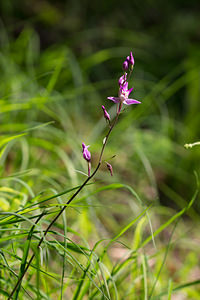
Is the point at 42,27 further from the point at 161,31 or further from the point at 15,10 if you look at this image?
the point at 161,31

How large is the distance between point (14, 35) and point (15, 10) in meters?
0.48

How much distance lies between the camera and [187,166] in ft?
9.36

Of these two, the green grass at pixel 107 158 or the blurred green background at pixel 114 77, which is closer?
the green grass at pixel 107 158

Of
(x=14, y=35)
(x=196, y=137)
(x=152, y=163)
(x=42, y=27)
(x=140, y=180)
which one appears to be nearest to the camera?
(x=140, y=180)

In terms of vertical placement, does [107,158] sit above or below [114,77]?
below

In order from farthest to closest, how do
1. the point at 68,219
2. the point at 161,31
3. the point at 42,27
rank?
the point at 161,31, the point at 42,27, the point at 68,219

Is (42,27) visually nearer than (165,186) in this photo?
No

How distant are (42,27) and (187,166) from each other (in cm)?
247

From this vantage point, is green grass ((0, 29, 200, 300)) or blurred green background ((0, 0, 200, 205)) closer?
green grass ((0, 29, 200, 300))

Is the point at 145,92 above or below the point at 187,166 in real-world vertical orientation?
above

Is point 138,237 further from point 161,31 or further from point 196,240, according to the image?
point 161,31

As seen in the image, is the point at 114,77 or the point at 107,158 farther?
the point at 114,77

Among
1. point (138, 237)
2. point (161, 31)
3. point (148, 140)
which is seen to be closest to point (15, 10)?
point (161, 31)

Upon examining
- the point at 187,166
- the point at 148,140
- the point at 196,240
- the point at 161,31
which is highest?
the point at 161,31
